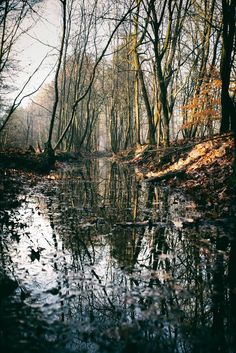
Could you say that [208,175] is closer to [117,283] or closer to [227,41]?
[227,41]

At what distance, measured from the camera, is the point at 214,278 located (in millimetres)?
2656

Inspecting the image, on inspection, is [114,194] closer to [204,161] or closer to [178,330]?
[204,161]

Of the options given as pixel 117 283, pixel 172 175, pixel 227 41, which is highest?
pixel 227 41

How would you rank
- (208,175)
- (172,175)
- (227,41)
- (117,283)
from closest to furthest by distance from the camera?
(117,283) < (227,41) < (208,175) < (172,175)

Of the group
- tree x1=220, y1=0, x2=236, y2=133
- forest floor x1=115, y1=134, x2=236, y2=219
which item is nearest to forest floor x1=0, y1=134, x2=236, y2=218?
forest floor x1=115, y1=134, x2=236, y2=219

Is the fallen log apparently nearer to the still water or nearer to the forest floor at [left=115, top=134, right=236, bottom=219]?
the forest floor at [left=115, top=134, right=236, bottom=219]

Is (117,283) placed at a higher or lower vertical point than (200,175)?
lower

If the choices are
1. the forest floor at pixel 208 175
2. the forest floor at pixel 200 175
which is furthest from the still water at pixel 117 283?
the forest floor at pixel 200 175

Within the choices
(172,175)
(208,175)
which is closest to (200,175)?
(208,175)

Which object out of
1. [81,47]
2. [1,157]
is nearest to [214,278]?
[1,157]

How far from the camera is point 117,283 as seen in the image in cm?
259

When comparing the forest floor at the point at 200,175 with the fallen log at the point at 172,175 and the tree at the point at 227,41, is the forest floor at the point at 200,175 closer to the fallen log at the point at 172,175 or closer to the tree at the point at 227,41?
the fallen log at the point at 172,175

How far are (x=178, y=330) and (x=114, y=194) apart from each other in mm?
5652

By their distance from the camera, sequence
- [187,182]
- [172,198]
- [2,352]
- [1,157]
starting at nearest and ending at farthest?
[2,352] < [172,198] < [187,182] < [1,157]
